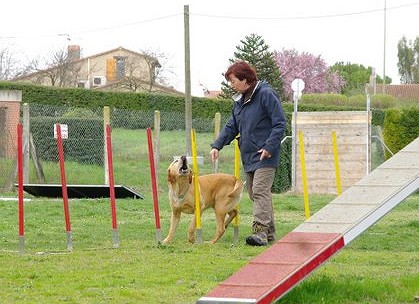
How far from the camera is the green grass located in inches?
285

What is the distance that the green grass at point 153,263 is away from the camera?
285 inches

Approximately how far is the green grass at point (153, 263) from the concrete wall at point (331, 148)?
7.24m

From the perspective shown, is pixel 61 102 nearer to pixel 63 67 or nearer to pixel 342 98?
pixel 63 67

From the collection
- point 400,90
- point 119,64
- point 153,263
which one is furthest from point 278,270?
point 400,90

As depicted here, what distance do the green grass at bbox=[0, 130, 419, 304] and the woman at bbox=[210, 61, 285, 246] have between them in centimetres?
39

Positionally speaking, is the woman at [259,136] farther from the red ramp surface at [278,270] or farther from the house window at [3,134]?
the house window at [3,134]

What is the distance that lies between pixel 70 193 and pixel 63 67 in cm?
3133

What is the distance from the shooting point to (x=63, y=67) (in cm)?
5075

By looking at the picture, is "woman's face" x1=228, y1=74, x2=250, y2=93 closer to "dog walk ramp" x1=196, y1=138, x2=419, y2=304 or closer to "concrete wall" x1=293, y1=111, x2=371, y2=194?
"dog walk ramp" x1=196, y1=138, x2=419, y2=304

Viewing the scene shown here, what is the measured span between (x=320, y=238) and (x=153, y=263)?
231cm

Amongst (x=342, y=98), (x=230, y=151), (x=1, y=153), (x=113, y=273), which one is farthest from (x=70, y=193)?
(x=342, y=98)

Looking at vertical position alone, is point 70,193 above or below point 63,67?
below

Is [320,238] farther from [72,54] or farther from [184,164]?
[72,54]

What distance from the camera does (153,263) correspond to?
8992mm
